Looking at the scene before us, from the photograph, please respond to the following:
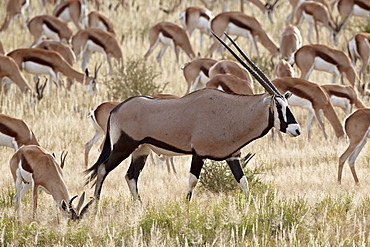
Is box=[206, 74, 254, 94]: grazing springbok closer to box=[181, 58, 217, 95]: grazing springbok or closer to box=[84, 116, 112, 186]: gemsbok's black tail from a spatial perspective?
box=[181, 58, 217, 95]: grazing springbok

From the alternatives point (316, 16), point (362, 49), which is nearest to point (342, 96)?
point (362, 49)

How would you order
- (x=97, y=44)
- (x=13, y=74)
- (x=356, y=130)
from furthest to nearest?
(x=97, y=44) → (x=13, y=74) → (x=356, y=130)

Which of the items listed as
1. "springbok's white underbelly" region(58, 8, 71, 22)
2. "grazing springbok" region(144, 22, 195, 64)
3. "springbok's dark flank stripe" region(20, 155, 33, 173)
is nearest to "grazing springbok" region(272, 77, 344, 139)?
"springbok's dark flank stripe" region(20, 155, 33, 173)

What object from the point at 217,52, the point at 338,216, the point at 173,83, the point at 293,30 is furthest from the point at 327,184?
the point at 217,52

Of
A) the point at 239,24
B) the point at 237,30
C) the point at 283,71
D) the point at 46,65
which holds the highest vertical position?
the point at 239,24

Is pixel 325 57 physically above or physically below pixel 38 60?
below

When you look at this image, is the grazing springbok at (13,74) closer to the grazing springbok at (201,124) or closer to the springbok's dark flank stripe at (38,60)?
the springbok's dark flank stripe at (38,60)

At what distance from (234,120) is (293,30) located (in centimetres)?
1128

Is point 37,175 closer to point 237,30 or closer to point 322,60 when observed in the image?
point 322,60

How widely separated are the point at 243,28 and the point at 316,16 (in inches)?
127

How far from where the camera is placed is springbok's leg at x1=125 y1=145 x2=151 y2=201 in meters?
7.99

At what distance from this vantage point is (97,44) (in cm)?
1845

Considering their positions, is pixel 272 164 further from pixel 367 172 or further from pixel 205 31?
pixel 205 31

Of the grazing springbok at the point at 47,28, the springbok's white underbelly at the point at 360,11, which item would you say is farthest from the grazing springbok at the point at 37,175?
the springbok's white underbelly at the point at 360,11
